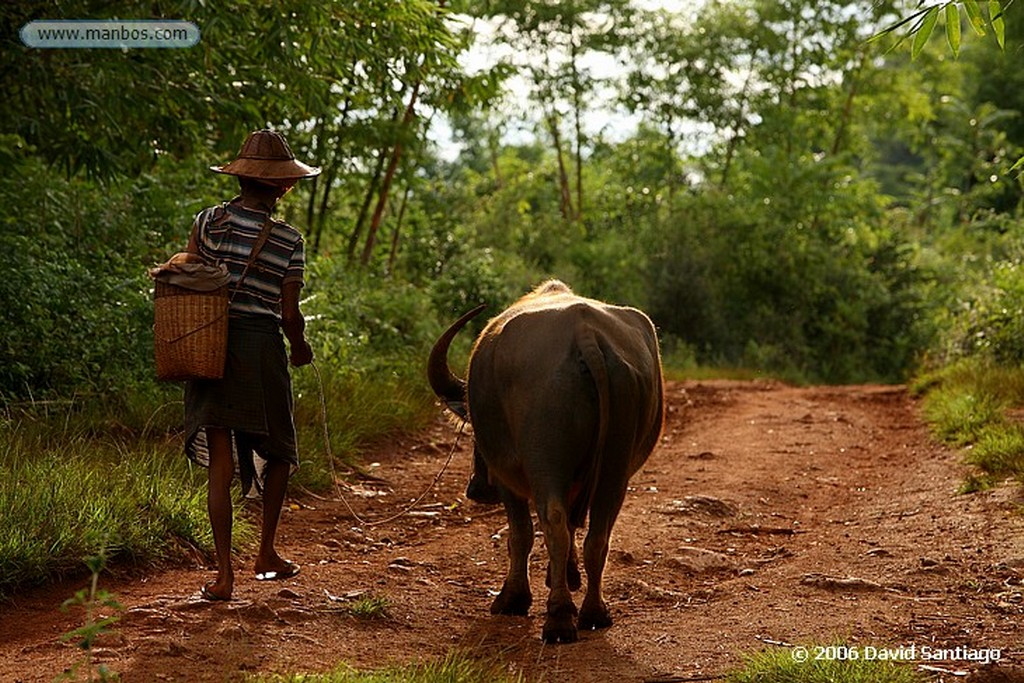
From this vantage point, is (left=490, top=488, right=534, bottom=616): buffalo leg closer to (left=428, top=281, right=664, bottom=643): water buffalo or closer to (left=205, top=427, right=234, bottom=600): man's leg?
(left=428, top=281, right=664, bottom=643): water buffalo

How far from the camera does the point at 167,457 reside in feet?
26.4

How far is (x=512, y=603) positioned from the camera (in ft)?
20.1

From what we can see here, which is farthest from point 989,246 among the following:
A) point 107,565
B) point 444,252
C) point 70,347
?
point 107,565

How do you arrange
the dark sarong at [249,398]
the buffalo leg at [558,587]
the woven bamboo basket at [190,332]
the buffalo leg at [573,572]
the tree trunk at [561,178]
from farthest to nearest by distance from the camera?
the tree trunk at [561,178], the buffalo leg at [573,572], the dark sarong at [249,398], the woven bamboo basket at [190,332], the buffalo leg at [558,587]

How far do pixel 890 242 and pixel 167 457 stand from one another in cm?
1582

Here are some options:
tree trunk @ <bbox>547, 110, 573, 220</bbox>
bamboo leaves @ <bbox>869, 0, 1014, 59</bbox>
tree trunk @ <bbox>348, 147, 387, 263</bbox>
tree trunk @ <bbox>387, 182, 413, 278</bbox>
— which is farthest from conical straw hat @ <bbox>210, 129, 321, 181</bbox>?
tree trunk @ <bbox>547, 110, 573, 220</bbox>

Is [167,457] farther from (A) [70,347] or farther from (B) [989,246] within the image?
(B) [989,246]

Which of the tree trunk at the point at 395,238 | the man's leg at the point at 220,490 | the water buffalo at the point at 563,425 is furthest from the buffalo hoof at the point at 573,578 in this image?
the tree trunk at the point at 395,238

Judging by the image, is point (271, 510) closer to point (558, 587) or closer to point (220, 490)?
point (220, 490)

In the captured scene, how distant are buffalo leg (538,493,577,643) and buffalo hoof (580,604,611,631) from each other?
0.23m

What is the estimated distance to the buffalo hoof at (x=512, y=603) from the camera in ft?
20.1

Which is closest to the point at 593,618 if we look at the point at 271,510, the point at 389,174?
the point at 271,510

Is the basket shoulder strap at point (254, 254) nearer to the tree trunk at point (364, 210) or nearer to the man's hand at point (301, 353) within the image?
the man's hand at point (301, 353)

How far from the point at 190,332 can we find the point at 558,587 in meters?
1.91
